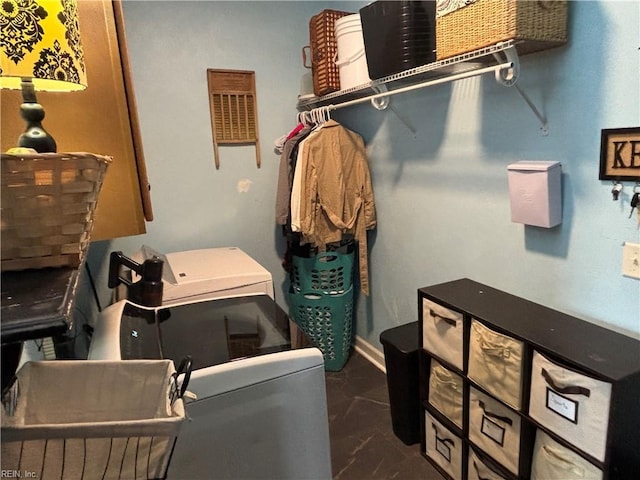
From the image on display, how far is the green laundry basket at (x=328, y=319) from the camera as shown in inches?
110

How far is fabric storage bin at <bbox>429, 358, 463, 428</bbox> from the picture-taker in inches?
72.4

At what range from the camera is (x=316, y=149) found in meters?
2.57

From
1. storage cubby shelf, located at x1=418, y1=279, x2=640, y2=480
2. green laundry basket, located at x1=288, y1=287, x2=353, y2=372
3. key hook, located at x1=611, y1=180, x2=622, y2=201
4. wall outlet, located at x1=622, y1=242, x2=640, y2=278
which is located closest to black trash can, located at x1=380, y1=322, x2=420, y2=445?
storage cubby shelf, located at x1=418, y1=279, x2=640, y2=480

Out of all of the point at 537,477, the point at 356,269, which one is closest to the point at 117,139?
the point at 537,477

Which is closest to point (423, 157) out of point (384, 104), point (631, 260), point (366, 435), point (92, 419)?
point (384, 104)

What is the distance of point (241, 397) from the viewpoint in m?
1.25

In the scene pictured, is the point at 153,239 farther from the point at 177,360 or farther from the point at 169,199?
the point at 177,360

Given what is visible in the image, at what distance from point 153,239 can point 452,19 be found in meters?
2.04

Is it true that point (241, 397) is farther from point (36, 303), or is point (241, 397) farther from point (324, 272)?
point (324, 272)

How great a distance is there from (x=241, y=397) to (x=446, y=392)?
3.34 feet

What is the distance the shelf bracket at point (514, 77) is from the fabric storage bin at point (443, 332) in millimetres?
790

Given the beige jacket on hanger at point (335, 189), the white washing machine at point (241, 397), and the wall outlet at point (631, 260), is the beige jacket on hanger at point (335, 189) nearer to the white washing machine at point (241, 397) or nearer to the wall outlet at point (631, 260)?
the white washing machine at point (241, 397)

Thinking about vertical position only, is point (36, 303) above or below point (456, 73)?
below

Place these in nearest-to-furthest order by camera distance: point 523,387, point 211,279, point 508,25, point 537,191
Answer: point 508,25 < point 523,387 < point 537,191 < point 211,279
